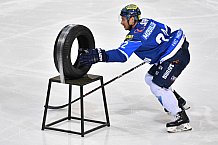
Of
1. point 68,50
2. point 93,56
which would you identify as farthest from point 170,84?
point 68,50

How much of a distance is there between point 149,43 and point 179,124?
740 mm

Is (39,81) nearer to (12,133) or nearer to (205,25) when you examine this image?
(12,133)

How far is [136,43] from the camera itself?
Answer: 5.57m

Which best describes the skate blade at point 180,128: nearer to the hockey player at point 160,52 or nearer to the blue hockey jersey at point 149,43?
the hockey player at point 160,52

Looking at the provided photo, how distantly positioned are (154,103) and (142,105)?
13 centimetres

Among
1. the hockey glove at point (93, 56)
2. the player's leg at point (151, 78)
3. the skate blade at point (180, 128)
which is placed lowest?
the skate blade at point (180, 128)

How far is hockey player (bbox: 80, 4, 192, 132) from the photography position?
5.63 m

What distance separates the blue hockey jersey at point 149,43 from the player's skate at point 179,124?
49 cm

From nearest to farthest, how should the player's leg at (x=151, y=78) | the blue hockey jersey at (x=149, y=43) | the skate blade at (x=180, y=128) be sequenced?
the blue hockey jersey at (x=149, y=43) → the skate blade at (x=180, y=128) → the player's leg at (x=151, y=78)

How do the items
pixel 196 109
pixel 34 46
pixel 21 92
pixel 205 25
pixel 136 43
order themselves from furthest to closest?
pixel 205 25
pixel 34 46
pixel 21 92
pixel 196 109
pixel 136 43

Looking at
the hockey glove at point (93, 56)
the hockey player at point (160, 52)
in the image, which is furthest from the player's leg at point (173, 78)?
the hockey glove at point (93, 56)

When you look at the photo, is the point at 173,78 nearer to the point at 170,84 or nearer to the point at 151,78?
the point at 170,84

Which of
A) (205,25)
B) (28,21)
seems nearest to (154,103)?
(205,25)

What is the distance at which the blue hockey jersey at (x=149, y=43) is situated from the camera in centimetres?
554
